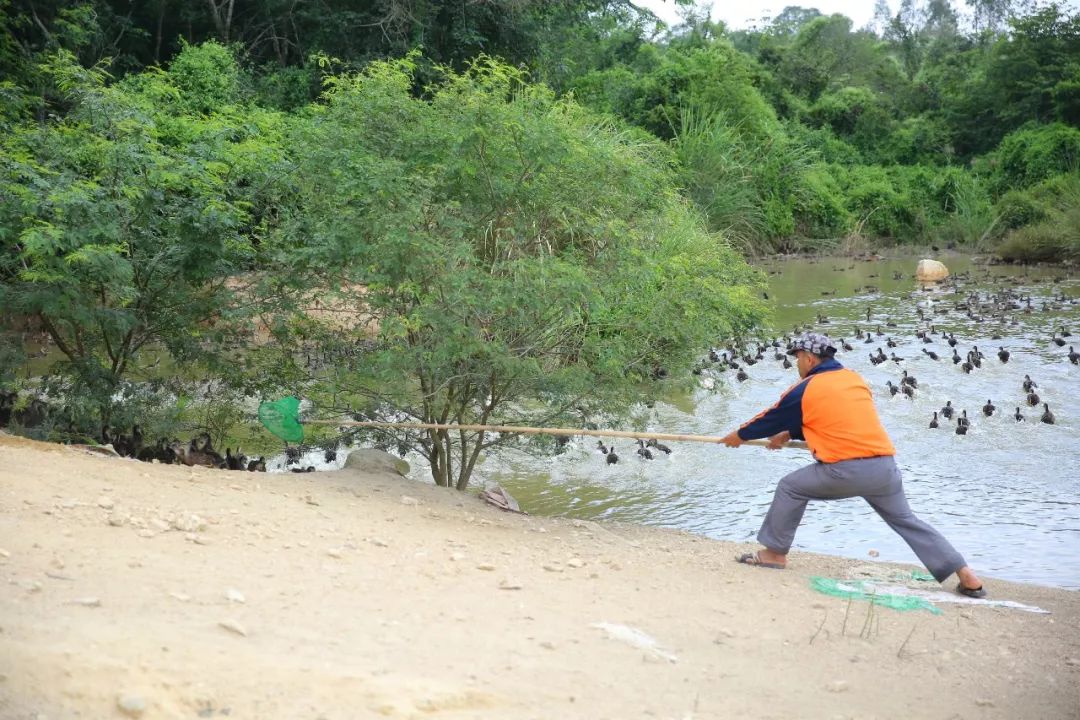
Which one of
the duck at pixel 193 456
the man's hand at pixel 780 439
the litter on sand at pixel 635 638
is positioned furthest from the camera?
the duck at pixel 193 456

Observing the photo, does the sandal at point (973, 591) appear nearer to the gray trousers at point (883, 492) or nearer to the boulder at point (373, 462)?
the gray trousers at point (883, 492)

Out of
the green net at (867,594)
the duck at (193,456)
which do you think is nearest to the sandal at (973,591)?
the green net at (867,594)

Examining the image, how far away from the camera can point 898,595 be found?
276 inches

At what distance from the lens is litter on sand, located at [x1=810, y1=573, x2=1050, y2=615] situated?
22.3 feet

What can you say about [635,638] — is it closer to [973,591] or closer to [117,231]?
[973,591]

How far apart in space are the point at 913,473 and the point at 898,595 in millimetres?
4635

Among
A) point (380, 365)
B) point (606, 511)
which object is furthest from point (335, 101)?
point (606, 511)

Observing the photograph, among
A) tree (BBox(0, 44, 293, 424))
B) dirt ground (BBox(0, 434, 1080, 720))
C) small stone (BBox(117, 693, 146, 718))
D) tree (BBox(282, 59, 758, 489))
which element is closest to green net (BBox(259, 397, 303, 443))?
tree (BBox(282, 59, 758, 489))

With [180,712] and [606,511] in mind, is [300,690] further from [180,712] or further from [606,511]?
[606,511]

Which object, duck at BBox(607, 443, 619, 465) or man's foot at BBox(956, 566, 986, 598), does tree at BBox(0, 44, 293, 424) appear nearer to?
duck at BBox(607, 443, 619, 465)

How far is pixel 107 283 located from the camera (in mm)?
8648

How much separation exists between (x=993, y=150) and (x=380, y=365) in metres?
38.9

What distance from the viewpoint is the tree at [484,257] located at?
27.2 ft

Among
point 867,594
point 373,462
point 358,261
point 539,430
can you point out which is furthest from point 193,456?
point 867,594
